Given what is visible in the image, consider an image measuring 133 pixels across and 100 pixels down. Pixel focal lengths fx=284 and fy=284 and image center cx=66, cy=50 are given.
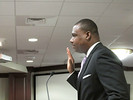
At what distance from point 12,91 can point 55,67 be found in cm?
157

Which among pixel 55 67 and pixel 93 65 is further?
pixel 55 67

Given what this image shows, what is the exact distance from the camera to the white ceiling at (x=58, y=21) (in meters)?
3.52

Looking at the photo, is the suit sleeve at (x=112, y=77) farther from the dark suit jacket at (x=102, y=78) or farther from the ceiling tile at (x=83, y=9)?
the ceiling tile at (x=83, y=9)

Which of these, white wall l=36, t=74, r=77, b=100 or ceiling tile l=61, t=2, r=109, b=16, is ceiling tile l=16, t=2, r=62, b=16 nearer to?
ceiling tile l=61, t=2, r=109, b=16

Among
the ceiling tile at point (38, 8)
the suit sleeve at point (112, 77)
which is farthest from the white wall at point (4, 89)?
the suit sleeve at point (112, 77)

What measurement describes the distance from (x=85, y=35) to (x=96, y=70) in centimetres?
21

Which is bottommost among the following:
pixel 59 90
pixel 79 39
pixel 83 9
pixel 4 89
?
pixel 79 39

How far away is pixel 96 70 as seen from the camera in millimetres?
1236

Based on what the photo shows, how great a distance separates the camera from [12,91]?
902 cm

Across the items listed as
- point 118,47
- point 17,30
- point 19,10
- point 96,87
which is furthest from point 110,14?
point 96,87

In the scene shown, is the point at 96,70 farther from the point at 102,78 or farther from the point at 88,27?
the point at 88,27

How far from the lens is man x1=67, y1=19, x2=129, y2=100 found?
1.17 metres

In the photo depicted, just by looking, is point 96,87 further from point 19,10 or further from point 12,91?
point 12,91

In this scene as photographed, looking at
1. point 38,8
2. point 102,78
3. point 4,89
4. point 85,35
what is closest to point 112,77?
point 102,78
